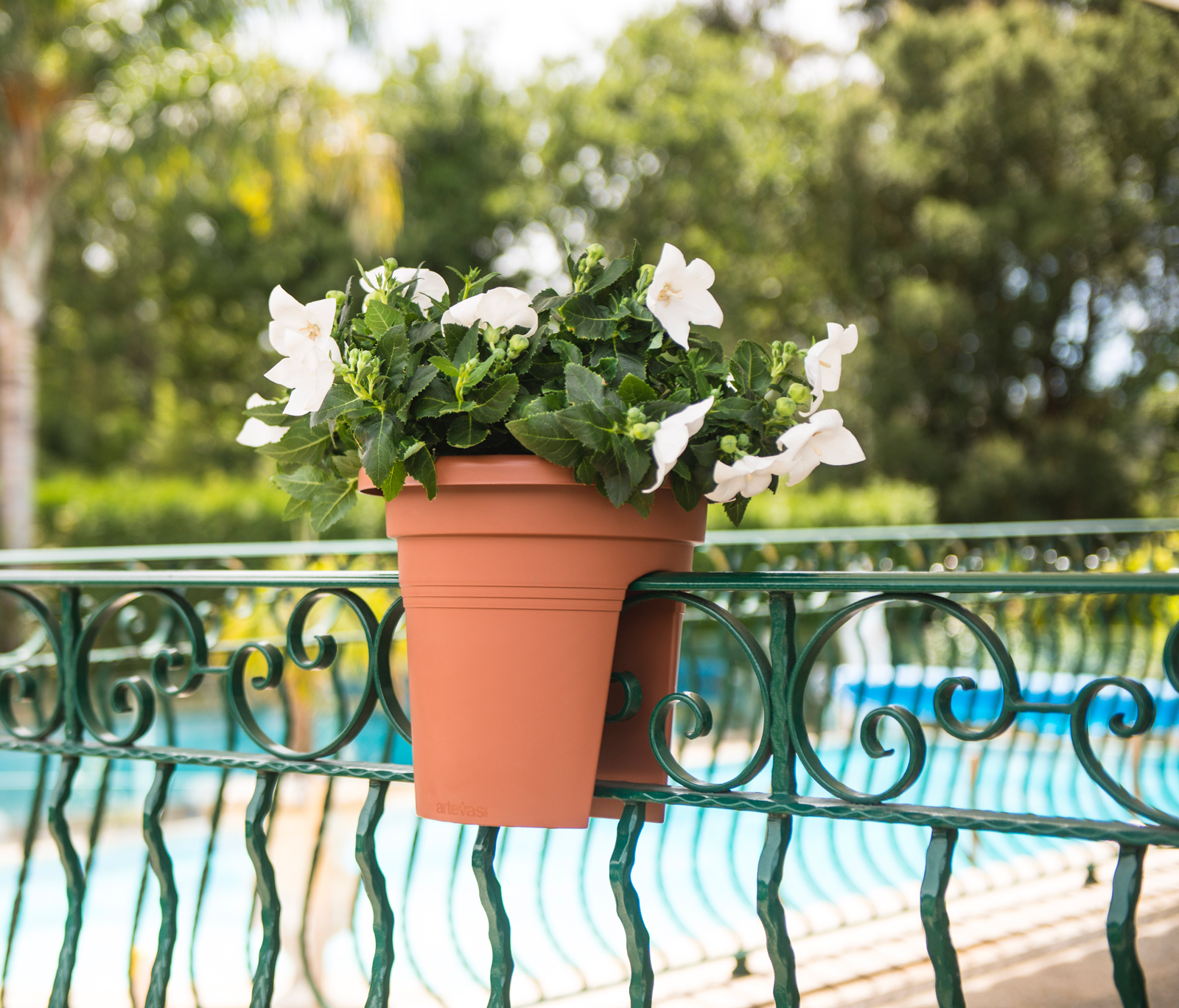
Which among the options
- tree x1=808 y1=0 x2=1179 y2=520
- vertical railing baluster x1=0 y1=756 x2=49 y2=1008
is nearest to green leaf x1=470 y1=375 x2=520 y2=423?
vertical railing baluster x1=0 y1=756 x2=49 y2=1008

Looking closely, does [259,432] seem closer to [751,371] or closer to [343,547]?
[751,371]

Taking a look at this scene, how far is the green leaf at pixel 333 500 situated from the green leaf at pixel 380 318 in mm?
206

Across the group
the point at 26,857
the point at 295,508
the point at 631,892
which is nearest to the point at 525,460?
the point at 295,508

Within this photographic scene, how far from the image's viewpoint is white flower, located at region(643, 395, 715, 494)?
102 centimetres

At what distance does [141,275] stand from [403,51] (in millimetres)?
5501

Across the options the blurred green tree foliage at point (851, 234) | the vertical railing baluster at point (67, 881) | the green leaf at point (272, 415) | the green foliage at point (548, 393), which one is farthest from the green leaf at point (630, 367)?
the blurred green tree foliage at point (851, 234)

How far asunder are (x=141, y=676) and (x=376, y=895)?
508mm

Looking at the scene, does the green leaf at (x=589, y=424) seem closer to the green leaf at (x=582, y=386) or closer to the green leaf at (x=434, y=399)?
the green leaf at (x=582, y=386)

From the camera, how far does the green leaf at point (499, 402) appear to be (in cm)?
113

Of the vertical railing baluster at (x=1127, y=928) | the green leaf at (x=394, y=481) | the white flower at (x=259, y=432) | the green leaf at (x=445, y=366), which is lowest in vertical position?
the vertical railing baluster at (x=1127, y=928)

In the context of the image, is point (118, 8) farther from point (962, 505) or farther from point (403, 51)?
point (962, 505)

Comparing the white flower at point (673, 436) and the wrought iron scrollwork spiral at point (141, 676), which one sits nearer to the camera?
the white flower at point (673, 436)

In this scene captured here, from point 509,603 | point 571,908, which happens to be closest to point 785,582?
point 509,603

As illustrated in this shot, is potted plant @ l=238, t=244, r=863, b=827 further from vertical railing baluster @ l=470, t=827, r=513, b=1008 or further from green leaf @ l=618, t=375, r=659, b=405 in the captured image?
vertical railing baluster @ l=470, t=827, r=513, b=1008
